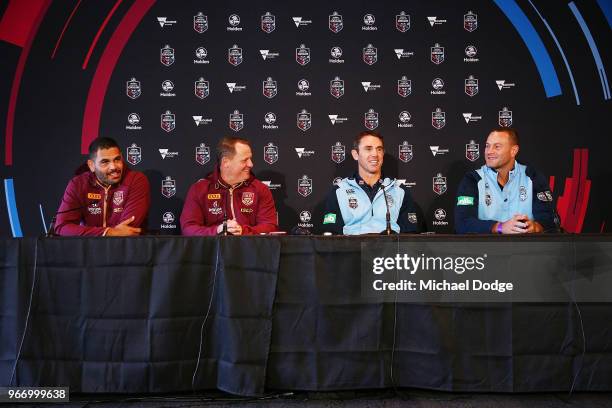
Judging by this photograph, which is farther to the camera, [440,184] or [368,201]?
[440,184]

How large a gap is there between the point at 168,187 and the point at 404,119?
6.20 feet

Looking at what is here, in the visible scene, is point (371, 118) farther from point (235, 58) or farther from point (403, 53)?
point (235, 58)

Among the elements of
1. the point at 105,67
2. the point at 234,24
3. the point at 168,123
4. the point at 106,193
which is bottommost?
the point at 106,193

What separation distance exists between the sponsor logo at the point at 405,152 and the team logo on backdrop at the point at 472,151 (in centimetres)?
43

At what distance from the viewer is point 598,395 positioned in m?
2.33

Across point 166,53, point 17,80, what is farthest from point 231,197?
point 17,80

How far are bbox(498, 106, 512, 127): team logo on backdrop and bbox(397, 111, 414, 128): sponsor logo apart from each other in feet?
2.22

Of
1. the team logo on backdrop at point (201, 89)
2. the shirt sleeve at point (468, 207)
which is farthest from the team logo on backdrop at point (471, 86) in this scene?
the team logo on backdrop at point (201, 89)

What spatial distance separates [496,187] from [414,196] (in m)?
0.71

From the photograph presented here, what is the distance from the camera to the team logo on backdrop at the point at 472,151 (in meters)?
4.02

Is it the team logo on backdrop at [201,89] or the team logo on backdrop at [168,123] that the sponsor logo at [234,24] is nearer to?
the team logo on backdrop at [201,89]

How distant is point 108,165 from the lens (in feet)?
10.6

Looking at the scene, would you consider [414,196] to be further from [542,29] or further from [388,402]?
[388,402]

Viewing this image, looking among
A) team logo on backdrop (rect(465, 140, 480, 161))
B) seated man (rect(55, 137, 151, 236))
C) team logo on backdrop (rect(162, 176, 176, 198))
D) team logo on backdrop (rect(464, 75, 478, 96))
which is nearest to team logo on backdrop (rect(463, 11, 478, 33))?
team logo on backdrop (rect(464, 75, 478, 96))
